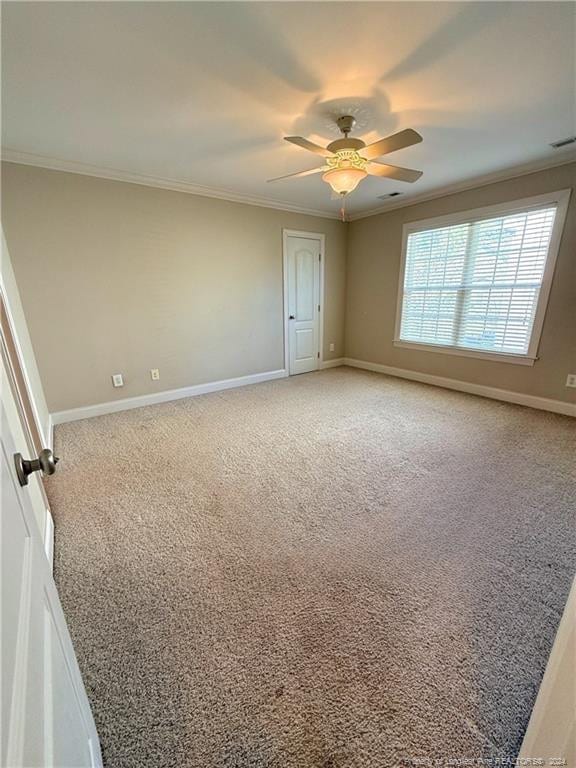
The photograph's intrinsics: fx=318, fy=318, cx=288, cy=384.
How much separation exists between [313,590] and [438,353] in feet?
12.1

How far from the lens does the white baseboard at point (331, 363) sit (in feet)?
17.8

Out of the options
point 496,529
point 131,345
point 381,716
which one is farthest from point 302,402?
point 381,716

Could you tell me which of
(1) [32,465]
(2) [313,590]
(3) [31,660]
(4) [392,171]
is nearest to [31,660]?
(3) [31,660]

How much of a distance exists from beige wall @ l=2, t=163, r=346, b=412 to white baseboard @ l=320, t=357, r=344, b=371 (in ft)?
3.56

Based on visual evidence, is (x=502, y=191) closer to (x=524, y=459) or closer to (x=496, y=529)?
(x=524, y=459)

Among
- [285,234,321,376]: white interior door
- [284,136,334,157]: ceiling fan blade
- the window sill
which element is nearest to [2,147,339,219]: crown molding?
[285,234,321,376]: white interior door

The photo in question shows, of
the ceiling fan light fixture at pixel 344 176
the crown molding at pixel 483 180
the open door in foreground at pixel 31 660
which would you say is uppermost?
the crown molding at pixel 483 180

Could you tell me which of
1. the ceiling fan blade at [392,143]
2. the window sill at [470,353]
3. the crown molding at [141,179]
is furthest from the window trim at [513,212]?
the ceiling fan blade at [392,143]

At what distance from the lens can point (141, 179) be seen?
3271mm

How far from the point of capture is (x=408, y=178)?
8.13 feet

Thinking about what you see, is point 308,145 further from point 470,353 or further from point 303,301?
point 470,353

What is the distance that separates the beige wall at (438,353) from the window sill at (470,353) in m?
0.05

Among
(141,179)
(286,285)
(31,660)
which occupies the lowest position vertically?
(31,660)

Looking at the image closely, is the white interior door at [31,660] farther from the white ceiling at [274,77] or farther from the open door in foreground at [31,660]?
the white ceiling at [274,77]
